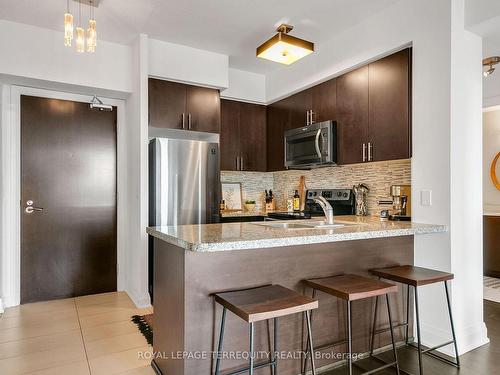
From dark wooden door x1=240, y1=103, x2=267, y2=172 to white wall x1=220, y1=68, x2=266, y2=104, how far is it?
10 cm

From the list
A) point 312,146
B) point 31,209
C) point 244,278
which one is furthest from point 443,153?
point 31,209

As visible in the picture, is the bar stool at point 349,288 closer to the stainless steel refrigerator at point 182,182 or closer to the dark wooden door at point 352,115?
the dark wooden door at point 352,115

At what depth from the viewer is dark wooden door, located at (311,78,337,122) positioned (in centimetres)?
346

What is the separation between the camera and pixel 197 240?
5.39 feet

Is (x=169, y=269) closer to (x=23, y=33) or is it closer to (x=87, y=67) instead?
(x=87, y=67)

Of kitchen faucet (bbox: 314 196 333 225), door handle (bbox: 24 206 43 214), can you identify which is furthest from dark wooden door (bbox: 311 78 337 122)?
door handle (bbox: 24 206 43 214)

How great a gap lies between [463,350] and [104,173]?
12.3 ft

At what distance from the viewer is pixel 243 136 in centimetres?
440

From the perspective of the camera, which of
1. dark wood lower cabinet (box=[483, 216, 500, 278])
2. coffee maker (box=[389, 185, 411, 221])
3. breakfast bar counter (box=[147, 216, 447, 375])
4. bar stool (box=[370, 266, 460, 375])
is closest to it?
breakfast bar counter (box=[147, 216, 447, 375])

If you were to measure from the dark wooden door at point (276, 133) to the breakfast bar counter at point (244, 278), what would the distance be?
2.06 m

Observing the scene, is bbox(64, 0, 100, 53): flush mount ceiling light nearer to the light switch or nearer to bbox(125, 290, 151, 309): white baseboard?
bbox(125, 290, 151, 309): white baseboard

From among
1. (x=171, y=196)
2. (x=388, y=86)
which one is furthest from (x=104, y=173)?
(x=388, y=86)

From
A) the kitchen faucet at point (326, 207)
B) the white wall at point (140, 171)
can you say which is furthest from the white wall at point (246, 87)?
the kitchen faucet at point (326, 207)

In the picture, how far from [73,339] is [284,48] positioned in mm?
2823
